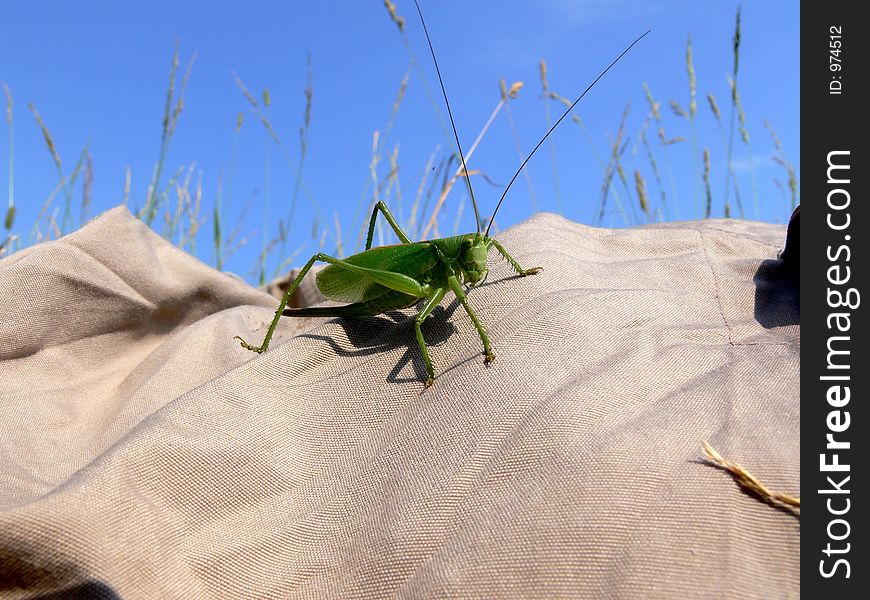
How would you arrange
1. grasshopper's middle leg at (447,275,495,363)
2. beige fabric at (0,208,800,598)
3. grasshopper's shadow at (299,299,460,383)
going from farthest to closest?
grasshopper's shadow at (299,299,460,383), grasshopper's middle leg at (447,275,495,363), beige fabric at (0,208,800,598)

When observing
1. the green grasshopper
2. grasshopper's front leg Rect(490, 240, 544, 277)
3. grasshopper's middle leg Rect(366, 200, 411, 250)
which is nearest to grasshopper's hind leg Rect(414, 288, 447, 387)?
the green grasshopper

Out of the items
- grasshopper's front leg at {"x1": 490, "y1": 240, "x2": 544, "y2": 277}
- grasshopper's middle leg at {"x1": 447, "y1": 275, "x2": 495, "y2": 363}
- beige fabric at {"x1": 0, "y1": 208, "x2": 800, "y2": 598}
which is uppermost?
grasshopper's front leg at {"x1": 490, "y1": 240, "x2": 544, "y2": 277}

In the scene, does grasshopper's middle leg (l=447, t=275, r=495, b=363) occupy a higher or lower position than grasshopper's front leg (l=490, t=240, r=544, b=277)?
lower

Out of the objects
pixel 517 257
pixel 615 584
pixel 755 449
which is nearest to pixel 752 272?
pixel 517 257

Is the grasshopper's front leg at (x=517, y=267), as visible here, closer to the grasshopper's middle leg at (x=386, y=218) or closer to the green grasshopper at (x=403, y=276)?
the green grasshopper at (x=403, y=276)

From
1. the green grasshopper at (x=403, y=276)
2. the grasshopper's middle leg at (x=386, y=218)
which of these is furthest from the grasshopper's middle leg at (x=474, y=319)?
the grasshopper's middle leg at (x=386, y=218)

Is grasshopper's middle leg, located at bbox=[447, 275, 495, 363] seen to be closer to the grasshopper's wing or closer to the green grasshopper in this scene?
the green grasshopper
